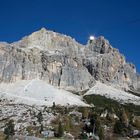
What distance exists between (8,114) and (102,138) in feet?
243

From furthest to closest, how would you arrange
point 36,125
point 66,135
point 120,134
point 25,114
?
point 25,114 < point 36,125 < point 120,134 < point 66,135

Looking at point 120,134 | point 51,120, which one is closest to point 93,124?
point 120,134

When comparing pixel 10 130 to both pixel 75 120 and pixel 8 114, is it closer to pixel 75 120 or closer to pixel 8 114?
pixel 75 120

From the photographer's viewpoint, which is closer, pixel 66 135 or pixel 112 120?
pixel 66 135

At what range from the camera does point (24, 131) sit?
109 metres

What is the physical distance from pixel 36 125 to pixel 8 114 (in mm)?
38057

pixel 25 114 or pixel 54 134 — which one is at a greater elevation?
pixel 25 114

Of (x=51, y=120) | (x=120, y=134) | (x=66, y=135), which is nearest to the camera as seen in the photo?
(x=66, y=135)

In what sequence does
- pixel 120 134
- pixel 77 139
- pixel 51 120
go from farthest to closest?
pixel 51 120 < pixel 120 134 < pixel 77 139

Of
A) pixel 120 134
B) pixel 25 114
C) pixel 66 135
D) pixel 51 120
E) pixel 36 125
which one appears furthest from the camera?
pixel 25 114

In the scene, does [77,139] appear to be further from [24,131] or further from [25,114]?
[25,114]

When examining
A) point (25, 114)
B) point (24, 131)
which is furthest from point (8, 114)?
point (24, 131)

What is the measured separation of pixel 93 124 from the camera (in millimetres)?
110875

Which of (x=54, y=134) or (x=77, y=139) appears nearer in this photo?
(x=77, y=139)
